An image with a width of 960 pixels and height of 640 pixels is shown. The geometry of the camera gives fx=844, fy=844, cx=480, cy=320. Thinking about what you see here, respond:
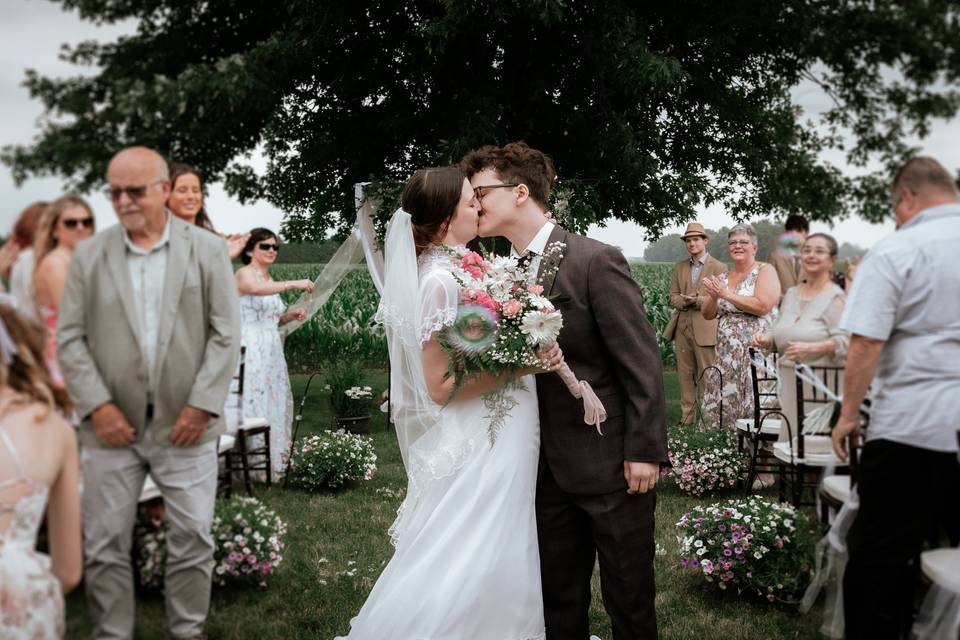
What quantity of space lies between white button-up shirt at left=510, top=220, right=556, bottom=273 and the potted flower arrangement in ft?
22.7

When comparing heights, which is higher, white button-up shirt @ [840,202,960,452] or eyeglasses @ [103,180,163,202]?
eyeglasses @ [103,180,163,202]

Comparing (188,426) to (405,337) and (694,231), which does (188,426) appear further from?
(694,231)

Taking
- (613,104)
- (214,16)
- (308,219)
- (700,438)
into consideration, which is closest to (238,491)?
(308,219)

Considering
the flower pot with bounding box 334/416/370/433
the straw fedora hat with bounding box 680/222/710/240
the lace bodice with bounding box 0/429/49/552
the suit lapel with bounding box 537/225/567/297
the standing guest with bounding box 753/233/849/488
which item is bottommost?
the flower pot with bounding box 334/416/370/433

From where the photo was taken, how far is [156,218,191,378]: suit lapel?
108 inches

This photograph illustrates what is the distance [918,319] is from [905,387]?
244 millimetres

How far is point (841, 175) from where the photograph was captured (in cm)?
347

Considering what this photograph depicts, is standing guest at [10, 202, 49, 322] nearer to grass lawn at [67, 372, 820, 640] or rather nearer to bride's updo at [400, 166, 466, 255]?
grass lawn at [67, 372, 820, 640]

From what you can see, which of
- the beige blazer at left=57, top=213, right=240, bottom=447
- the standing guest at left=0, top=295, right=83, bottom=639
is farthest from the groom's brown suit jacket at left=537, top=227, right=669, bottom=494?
the standing guest at left=0, top=295, right=83, bottom=639

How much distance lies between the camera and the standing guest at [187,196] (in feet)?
9.75

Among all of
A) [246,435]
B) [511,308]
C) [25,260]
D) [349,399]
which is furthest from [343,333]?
[25,260]

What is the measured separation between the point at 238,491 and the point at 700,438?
3.78 m

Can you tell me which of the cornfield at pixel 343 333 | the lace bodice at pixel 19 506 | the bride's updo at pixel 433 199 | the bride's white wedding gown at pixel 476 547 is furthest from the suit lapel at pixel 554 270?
the cornfield at pixel 343 333

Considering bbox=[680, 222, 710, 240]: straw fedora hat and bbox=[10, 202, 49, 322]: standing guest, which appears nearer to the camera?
bbox=[10, 202, 49, 322]: standing guest
